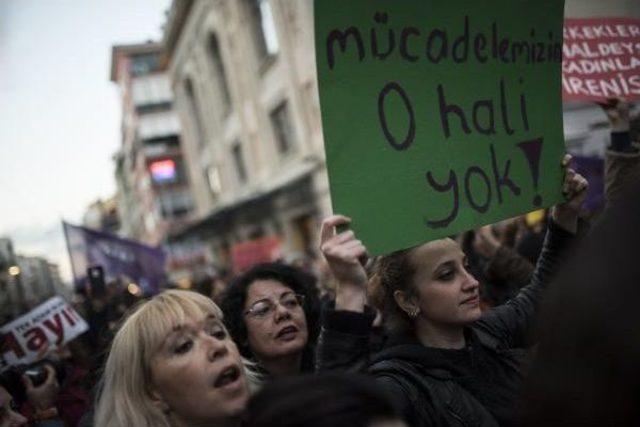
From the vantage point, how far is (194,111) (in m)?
29.9

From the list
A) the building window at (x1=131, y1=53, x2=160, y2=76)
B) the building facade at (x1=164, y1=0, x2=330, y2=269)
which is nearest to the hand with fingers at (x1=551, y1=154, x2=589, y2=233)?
the building facade at (x1=164, y1=0, x2=330, y2=269)

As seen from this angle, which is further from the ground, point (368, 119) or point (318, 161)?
point (368, 119)

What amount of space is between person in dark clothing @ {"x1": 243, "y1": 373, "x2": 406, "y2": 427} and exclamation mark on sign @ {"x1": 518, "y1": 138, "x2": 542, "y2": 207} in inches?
41.9

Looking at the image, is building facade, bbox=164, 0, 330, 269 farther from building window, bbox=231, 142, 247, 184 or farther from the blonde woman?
the blonde woman

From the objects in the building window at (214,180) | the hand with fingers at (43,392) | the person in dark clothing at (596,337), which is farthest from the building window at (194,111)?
the person in dark clothing at (596,337)

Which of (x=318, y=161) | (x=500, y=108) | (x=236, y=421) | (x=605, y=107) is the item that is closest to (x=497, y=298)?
(x=605, y=107)

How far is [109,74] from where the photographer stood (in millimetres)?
57688

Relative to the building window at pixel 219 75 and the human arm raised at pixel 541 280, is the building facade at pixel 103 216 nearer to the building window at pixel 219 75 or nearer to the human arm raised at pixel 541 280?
the building window at pixel 219 75

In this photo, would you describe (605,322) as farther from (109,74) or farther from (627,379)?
(109,74)

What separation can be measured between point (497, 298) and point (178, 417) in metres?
2.25

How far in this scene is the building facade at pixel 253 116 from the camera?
15.7 metres

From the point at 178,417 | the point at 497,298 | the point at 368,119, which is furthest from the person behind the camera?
the point at 497,298

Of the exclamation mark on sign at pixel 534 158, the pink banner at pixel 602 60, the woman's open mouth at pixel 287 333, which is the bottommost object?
the woman's open mouth at pixel 287 333

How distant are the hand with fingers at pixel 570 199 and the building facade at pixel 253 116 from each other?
11163 mm
